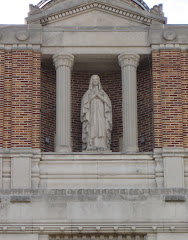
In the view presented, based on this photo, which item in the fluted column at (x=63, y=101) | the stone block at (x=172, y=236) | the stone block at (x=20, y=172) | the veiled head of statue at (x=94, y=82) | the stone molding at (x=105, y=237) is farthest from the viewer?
the veiled head of statue at (x=94, y=82)

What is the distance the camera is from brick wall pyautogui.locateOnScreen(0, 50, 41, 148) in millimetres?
29203

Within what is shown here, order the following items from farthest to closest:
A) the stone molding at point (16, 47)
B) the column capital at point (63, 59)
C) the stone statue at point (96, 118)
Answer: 1. the column capital at point (63, 59)
2. the stone molding at point (16, 47)
3. the stone statue at point (96, 118)

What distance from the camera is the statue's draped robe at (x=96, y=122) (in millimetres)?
29750

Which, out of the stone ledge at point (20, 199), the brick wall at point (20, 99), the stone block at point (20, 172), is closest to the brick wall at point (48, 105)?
the brick wall at point (20, 99)

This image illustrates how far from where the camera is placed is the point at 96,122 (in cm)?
2991

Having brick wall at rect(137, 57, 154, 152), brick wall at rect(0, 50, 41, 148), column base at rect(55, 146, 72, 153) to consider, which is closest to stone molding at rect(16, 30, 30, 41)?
brick wall at rect(0, 50, 41, 148)

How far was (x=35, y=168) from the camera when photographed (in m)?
28.9

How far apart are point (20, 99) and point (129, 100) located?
9.45 ft

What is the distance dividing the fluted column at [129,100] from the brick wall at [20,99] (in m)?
2.27

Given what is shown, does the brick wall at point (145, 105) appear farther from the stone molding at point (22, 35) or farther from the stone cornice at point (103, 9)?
the stone molding at point (22, 35)

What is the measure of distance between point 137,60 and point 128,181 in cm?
351

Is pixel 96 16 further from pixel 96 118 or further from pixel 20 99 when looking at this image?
pixel 20 99

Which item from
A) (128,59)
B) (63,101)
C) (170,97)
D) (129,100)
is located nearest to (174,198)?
(170,97)

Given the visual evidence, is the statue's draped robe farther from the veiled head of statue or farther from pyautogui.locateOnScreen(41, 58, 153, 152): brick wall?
pyautogui.locateOnScreen(41, 58, 153, 152): brick wall
